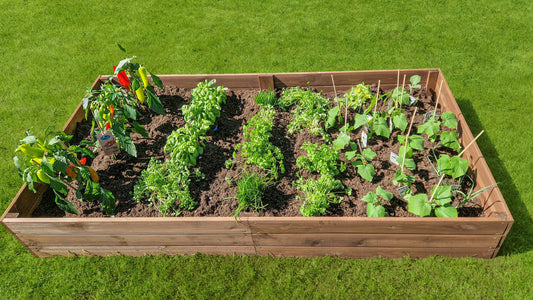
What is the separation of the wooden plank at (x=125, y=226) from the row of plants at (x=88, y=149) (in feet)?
0.62

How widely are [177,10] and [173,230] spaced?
4.38m

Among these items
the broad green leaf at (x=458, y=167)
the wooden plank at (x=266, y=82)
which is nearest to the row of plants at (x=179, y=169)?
the wooden plank at (x=266, y=82)

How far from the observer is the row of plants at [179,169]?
3.13 metres

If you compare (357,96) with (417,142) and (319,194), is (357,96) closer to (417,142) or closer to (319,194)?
(417,142)

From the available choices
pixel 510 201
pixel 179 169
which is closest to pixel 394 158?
pixel 510 201

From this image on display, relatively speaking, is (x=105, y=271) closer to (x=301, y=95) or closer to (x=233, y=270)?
(x=233, y=270)

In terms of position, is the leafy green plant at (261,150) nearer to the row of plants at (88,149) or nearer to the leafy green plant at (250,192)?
the leafy green plant at (250,192)

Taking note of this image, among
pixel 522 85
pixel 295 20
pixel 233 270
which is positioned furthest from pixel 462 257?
pixel 295 20

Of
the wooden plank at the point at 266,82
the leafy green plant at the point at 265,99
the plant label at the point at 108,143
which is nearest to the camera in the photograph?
the plant label at the point at 108,143

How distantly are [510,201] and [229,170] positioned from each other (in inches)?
98.5

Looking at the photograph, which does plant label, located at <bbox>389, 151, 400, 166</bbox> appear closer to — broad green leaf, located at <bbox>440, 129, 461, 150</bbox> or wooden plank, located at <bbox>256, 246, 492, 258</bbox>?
broad green leaf, located at <bbox>440, 129, 461, 150</bbox>

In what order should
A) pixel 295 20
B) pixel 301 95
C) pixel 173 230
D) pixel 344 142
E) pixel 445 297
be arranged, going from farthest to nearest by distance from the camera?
pixel 295 20 < pixel 301 95 < pixel 344 142 < pixel 173 230 < pixel 445 297

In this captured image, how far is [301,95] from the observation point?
389cm

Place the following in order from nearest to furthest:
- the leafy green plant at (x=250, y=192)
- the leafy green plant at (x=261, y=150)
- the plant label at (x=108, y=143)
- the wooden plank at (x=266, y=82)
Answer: the leafy green plant at (x=250, y=192), the leafy green plant at (x=261, y=150), the plant label at (x=108, y=143), the wooden plank at (x=266, y=82)
